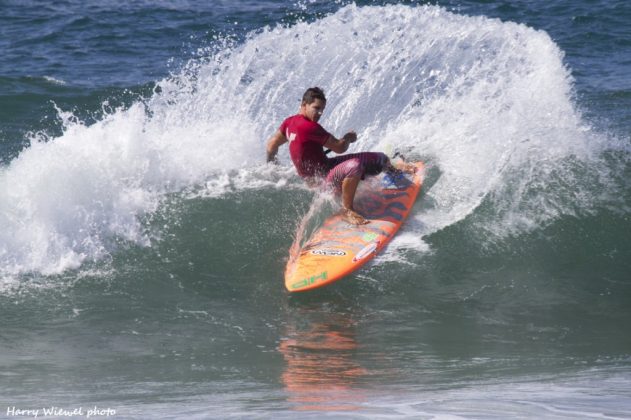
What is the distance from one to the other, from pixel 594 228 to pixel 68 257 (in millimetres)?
5442

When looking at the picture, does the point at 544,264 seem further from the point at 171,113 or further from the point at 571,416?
A: the point at 171,113

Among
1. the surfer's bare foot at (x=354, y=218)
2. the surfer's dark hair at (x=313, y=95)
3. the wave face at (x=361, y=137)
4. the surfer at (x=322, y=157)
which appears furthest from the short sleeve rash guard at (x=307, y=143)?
the wave face at (x=361, y=137)

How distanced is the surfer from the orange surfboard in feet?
0.65

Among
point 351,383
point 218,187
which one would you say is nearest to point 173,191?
point 218,187

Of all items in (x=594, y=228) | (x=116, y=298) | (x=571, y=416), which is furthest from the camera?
(x=594, y=228)

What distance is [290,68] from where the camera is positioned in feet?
41.2

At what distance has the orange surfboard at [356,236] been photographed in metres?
8.55

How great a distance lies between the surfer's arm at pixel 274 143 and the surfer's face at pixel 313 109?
719 mm

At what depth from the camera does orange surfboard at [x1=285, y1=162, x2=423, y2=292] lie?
28.1 ft

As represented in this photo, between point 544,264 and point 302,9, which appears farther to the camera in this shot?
point 302,9

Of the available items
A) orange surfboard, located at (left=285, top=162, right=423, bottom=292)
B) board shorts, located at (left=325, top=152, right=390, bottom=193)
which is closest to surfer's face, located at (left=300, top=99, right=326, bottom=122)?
board shorts, located at (left=325, top=152, right=390, bottom=193)

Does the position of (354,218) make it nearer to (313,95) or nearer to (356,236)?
(356,236)

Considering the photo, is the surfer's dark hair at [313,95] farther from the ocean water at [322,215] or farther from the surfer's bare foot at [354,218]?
the ocean water at [322,215]

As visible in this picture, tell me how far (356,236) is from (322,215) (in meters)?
0.72
